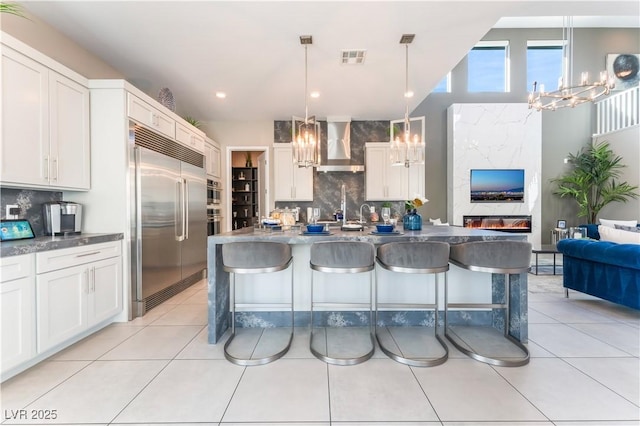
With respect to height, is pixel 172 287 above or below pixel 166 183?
below

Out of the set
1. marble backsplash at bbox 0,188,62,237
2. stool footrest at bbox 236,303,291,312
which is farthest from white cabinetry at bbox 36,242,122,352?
stool footrest at bbox 236,303,291,312

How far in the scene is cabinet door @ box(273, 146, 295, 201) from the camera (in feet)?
19.7

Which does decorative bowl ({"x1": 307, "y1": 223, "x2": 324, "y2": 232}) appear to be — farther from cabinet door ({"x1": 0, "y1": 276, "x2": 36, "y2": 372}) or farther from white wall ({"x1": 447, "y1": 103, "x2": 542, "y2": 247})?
white wall ({"x1": 447, "y1": 103, "x2": 542, "y2": 247})

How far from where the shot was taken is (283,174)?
6.03 metres

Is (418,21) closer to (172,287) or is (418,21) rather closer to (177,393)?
(177,393)

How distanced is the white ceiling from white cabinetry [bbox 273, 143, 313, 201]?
1.42 m

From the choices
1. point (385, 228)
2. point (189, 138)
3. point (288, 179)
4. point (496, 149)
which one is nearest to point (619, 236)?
point (385, 228)

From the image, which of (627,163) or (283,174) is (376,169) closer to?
(283,174)

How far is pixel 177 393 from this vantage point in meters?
1.85

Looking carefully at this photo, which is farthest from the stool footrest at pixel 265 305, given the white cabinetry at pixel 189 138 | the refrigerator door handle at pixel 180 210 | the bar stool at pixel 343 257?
the white cabinetry at pixel 189 138

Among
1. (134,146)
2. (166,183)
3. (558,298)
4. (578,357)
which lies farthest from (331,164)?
(578,357)

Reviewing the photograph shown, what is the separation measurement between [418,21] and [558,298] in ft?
12.5

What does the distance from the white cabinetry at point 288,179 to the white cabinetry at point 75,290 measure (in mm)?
3427

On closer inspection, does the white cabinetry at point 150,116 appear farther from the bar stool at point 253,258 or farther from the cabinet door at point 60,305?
the bar stool at point 253,258
